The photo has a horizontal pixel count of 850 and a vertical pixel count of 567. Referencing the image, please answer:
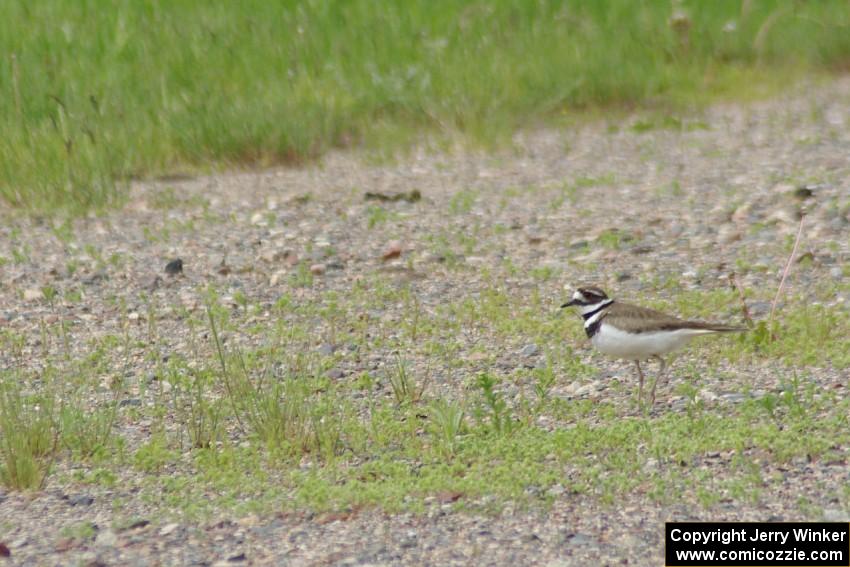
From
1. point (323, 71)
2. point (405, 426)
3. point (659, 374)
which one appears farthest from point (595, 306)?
point (323, 71)

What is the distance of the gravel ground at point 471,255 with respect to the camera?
554cm

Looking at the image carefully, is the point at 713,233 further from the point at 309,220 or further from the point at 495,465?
the point at 495,465

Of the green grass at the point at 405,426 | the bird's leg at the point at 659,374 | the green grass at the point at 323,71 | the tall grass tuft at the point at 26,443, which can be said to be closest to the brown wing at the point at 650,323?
the bird's leg at the point at 659,374

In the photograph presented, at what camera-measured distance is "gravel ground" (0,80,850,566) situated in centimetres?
554

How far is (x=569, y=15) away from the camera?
1562 centimetres

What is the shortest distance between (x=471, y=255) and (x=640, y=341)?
3.37 meters

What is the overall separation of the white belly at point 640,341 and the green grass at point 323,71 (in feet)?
18.8

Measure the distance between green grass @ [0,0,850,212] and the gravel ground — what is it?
0.41 m

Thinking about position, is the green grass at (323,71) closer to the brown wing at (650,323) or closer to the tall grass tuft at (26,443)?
the tall grass tuft at (26,443)

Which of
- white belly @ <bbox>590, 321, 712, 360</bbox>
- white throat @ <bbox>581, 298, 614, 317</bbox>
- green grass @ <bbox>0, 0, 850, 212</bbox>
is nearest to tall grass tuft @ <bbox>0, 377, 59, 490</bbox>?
white belly @ <bbox>590, 321, 712, 360</bbox>

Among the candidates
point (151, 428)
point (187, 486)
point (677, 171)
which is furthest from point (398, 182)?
point (187, 486)

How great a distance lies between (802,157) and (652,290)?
3737 millimetres

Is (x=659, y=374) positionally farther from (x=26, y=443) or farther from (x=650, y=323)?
(x=26, y=443)

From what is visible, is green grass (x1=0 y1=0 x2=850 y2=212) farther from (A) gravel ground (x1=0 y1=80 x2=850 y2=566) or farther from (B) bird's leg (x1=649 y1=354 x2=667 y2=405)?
(B) bird's leg (x1=649 y1=354 x2=667 y2=405)
